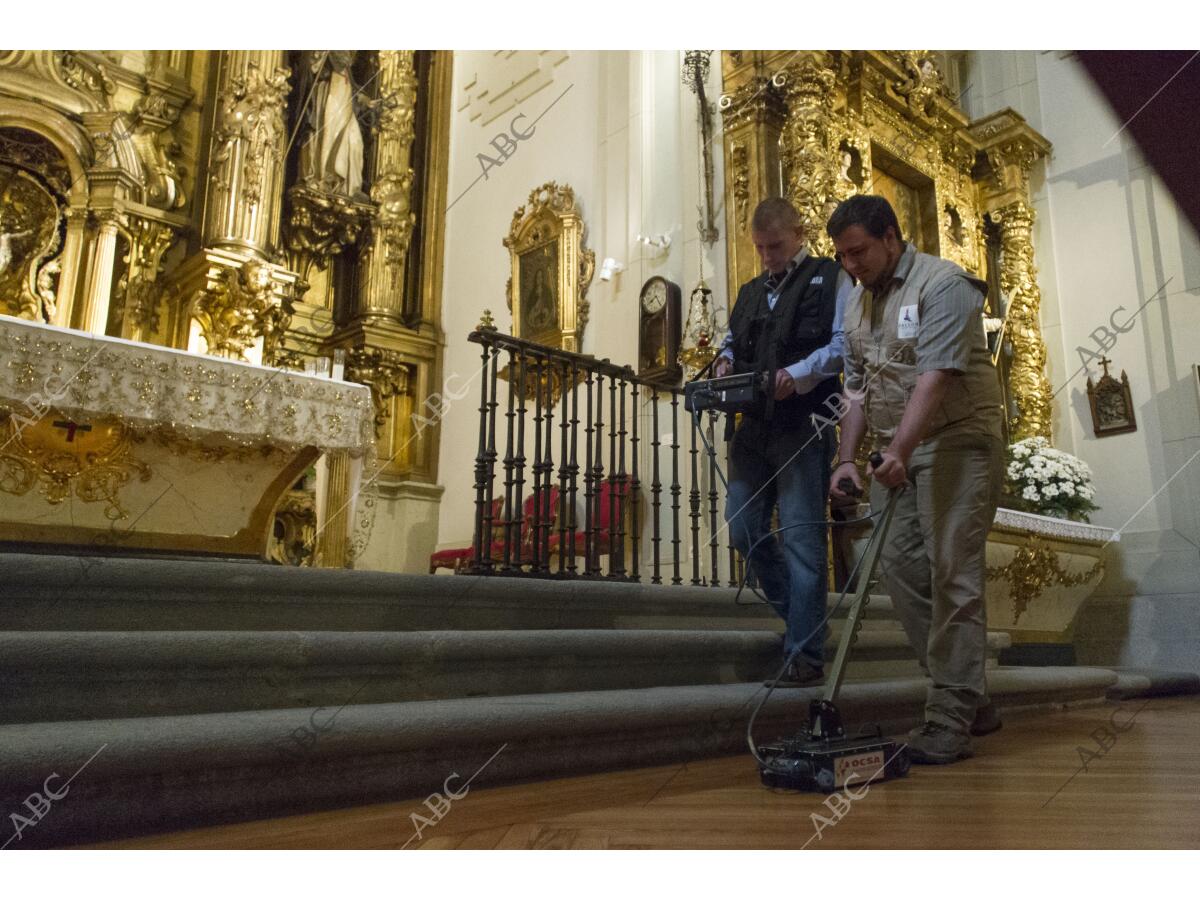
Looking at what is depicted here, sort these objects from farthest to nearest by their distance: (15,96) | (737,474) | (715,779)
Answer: (15,96) → (737,474) → (715,779)

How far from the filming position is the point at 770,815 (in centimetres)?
152

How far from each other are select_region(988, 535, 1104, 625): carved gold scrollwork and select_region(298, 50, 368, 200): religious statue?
20.4 ft

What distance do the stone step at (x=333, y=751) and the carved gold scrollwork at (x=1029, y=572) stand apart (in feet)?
10.4

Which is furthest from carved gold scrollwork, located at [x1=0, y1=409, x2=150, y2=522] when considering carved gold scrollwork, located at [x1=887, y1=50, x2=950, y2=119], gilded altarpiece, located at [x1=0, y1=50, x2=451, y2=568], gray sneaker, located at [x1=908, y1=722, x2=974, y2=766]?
carved gold scrollwork, located at [x1=887, y1=50, x2=950, y2=119]

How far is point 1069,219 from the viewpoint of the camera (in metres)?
6.96

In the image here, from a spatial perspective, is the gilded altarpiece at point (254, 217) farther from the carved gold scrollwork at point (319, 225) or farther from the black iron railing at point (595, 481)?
the black iron railing at point (595, 481)

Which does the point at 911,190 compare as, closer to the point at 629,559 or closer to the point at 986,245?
the point at 986,245

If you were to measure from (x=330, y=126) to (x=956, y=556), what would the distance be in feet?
24.1

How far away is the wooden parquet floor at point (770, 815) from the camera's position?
131 centimetres

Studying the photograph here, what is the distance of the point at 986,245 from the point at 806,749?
253 inches

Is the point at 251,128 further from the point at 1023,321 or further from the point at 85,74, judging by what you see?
the point at 1023,321

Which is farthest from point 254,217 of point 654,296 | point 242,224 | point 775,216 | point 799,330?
point 799,330
